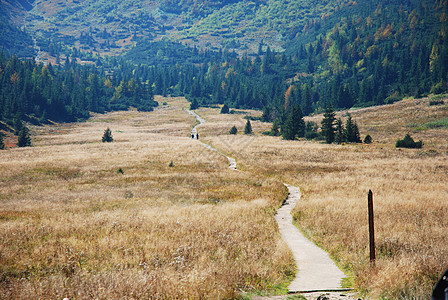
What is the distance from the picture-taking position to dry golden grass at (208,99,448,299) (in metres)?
7.52

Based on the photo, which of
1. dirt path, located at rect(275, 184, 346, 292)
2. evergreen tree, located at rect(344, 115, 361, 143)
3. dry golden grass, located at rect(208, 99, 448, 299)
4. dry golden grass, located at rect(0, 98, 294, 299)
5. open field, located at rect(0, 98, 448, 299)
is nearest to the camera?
dry golden grass, located at rect(0, 98, 294, 299)

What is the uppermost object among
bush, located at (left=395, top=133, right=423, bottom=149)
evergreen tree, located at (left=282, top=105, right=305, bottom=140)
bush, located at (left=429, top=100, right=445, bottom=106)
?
bush, located at (left=429, top=100, right=445, bottom=106)

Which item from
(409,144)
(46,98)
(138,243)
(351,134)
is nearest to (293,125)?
(351,134)

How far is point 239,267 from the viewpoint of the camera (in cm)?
843

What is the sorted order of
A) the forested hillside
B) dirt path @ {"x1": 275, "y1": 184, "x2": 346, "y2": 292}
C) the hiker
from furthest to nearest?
the forested hillside < dirt path @ {"x1": 275, "y1": 184, "x2": 346, "y2": 292} < the hiker

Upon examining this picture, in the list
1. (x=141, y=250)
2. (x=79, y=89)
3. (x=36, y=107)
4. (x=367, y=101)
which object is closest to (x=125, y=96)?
(x=79, y=89)

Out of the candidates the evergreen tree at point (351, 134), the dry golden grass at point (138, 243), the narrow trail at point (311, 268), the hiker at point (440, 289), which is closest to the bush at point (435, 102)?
the evergreen tree at point (351, 134)

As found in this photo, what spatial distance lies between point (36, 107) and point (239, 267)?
14470cm

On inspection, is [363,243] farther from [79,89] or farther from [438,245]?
[79,89]

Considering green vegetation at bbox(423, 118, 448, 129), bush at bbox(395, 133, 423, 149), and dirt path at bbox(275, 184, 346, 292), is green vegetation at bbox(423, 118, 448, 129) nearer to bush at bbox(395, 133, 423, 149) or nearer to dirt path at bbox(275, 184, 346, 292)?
bush at bbox(395, 133, 423, 149)

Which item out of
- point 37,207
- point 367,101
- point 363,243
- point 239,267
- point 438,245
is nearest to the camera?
point 239,267

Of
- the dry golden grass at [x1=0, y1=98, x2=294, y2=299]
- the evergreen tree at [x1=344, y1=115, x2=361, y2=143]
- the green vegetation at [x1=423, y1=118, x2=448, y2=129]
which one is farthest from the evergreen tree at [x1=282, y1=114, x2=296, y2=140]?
the dry golden grass at [x1=0, y1=98, x2=294, y2=299]

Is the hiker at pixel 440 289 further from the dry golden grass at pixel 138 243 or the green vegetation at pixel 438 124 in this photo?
the green vegetation at pixel 438 124

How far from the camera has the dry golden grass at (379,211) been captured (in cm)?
752
